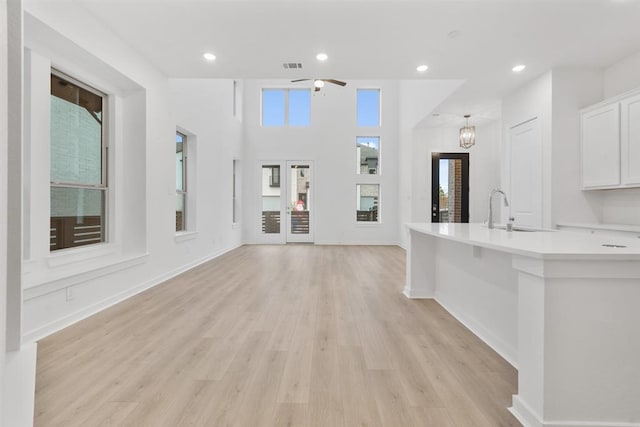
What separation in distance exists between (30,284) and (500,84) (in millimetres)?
5653

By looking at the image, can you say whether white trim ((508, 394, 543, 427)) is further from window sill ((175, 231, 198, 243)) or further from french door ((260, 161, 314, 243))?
french door ((260, 161, 314, 243))

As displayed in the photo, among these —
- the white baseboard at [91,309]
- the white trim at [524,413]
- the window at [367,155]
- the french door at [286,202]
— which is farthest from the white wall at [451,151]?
the white trim at [524,413]

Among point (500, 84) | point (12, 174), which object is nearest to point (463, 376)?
point (12, 174)

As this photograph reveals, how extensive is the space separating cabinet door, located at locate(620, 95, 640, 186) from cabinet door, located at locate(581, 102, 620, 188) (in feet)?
0.18

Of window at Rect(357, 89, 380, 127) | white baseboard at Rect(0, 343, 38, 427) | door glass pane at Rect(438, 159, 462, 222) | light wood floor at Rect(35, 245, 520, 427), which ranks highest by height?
window at Rect(357, 89, 380, 127)

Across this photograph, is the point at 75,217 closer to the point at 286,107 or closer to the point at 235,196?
the point at 235,196

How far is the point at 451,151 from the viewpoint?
7137 mm

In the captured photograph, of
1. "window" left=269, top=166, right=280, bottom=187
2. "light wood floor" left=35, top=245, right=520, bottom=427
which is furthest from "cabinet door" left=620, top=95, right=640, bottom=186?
"window" left=269, top=166, right=280, bottom=187

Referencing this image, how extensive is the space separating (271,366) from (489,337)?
5.33ft

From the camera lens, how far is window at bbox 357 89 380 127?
27.5ft

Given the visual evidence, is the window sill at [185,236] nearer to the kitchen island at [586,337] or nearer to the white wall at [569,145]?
the kitchen island at [586,337]

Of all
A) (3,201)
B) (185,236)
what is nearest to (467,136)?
(185,236)

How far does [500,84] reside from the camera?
14.2 feet

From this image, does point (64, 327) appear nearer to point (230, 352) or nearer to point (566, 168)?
point (230, 352)
